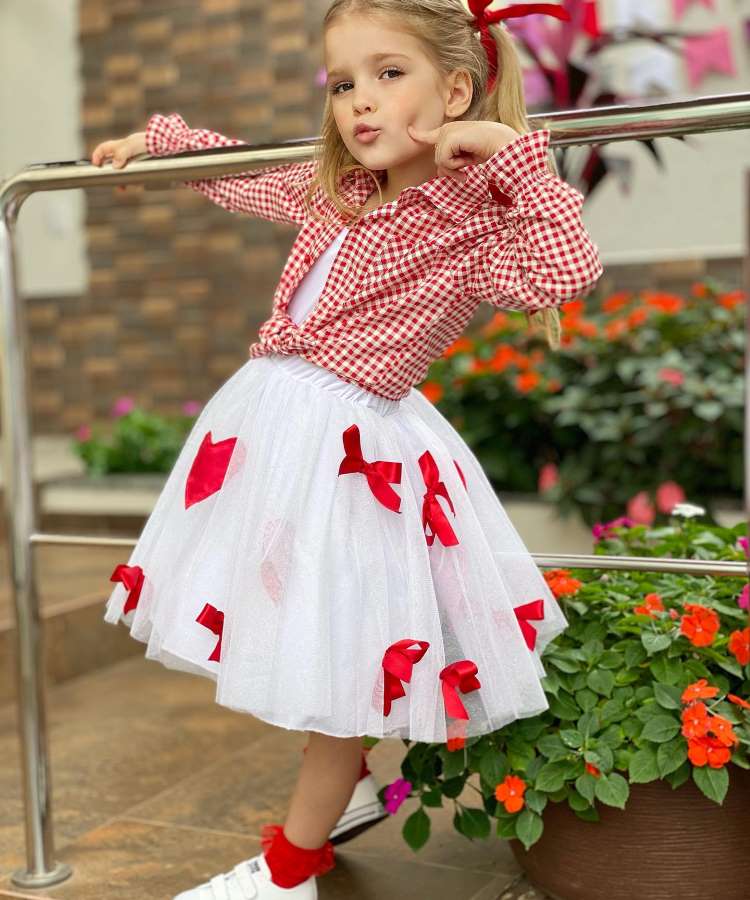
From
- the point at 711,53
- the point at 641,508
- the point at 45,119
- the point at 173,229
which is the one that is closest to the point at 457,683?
the point at 641,508

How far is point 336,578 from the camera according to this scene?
1294 millimetres

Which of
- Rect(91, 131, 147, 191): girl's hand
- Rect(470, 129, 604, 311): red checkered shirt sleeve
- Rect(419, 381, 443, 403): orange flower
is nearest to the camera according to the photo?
Rect(470, 129, 604, 311): red checkered shirt sleeve

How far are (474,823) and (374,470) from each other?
487mm

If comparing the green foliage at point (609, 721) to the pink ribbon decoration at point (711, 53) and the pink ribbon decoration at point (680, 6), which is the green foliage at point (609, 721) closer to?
the pink ribbon decoration at point (711, 53)

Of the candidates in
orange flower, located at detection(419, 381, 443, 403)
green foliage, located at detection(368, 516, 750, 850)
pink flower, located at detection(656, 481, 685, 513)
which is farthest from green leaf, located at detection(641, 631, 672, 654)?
orange flower, located at detection(419, 381, 443, 403)

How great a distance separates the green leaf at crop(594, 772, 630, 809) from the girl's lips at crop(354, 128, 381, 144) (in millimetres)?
772

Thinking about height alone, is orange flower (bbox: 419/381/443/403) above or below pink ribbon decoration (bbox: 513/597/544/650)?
above

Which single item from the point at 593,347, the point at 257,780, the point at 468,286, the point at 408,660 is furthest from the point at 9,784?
the point at 593,347

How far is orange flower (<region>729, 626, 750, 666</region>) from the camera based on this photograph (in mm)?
1342

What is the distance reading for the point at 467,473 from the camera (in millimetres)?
1470

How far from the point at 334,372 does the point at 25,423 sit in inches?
19.1

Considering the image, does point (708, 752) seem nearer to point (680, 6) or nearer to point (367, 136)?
point (367, 136)

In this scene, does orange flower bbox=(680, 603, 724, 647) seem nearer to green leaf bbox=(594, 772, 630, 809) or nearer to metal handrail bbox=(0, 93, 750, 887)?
green leaf bbox=(594, 772, 630, 809)

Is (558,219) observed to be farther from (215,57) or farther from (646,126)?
(215,57)
